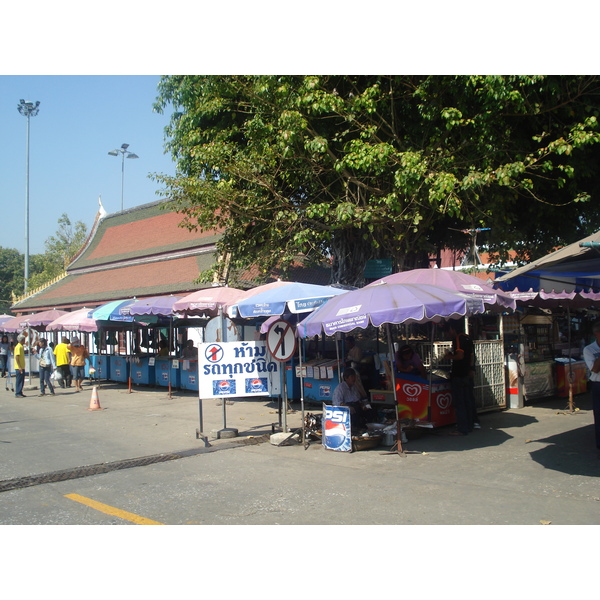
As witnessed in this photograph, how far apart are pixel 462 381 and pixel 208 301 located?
680 centimetres

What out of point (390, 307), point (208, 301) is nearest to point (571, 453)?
point (390, 307)

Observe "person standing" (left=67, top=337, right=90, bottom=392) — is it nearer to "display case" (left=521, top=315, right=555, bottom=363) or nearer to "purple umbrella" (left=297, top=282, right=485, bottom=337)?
"purple umbrella" (left=297, top=282, right=485, bottom=337)

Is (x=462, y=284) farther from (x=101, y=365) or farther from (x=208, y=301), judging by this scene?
(x=101, y=365)

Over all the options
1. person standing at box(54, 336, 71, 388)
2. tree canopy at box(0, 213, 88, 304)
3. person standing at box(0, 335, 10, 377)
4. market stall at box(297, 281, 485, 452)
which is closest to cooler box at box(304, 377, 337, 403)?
market stall at box(297, 281, 485, 452)

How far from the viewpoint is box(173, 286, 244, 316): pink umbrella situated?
14.2m

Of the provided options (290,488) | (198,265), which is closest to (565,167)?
(290,488)

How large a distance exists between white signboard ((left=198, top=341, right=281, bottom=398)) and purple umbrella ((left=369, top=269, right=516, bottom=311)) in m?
2.43

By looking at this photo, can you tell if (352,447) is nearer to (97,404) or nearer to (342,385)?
(342,385)

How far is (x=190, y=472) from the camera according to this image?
26.0 feet

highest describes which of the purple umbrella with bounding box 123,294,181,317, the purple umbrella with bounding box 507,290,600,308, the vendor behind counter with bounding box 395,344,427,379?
the purple umbrella with bounding box 123,294,181,317

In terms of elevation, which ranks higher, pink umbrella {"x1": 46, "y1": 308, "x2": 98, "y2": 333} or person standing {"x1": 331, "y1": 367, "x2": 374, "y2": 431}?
pink umbrella {"x1": 46, "y1": 308, "x2": 98, "y2": 333}

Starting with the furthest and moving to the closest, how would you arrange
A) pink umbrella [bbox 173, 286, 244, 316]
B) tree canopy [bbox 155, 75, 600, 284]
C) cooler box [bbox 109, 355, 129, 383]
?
cooler box [bbox 109, 355, 129, 383], pink umbrella [bbox 173, 286, 244, 316], tree canopy [bbox 155, 75, 600, 284]

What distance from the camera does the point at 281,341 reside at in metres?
9.90

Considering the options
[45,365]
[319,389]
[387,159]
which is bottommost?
[319,389]
